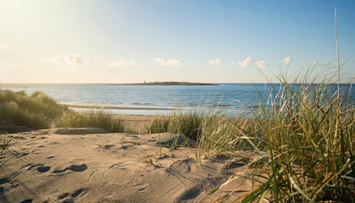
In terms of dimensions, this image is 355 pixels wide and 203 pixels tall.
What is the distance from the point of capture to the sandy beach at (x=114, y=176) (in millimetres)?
1871

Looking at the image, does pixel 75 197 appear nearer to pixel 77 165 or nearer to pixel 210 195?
pixel 77 165

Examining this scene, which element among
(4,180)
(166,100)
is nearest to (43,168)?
(4,180)

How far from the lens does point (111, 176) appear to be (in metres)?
2.19

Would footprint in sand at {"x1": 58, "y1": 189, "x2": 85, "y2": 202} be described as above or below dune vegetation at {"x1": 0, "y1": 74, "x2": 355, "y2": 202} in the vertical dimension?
below

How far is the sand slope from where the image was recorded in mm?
1879

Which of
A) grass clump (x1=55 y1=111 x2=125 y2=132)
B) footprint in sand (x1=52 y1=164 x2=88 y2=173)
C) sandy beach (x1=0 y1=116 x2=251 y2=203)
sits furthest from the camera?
grass clump (x1=55 y1=111 x2=125 y2=132)

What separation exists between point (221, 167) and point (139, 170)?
0.85 meters

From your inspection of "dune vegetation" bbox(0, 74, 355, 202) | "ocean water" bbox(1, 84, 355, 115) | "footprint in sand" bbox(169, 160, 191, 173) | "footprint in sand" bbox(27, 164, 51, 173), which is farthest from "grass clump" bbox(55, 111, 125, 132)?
"footprint in sand" bbox(169, 160, 191, 173)

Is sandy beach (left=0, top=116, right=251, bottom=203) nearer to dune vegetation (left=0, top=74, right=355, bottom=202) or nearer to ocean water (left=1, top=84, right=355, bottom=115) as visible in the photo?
dune vegetation (left=0, top=74, right=355, bottom=202)

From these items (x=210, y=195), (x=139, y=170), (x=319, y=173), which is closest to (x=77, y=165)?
(x=139, y=170)

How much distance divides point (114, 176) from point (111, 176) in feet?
0.10

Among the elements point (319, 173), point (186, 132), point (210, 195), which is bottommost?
point (186, 132)

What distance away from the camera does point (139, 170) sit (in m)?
2.28

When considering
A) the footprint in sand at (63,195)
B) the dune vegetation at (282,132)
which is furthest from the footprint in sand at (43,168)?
the dune vegetation at (282,132)
